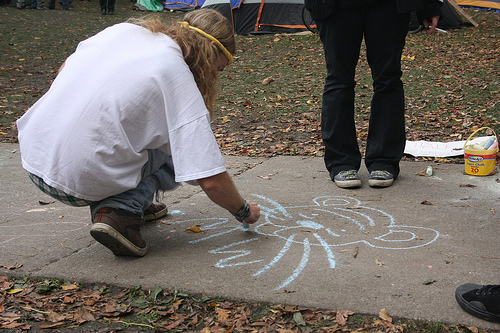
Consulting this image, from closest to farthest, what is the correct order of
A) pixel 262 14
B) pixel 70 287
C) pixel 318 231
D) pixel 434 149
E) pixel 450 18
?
pixel 70 287, pixel 318 231, pixel 434 149, pixel 450 18, pixel 262 14

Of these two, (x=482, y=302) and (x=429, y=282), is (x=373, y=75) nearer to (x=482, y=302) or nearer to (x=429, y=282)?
(x=429, y=282)

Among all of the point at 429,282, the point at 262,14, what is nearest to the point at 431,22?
the point at 429,282

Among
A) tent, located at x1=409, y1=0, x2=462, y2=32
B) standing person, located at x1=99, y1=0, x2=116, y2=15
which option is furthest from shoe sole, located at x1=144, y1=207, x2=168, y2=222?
standing person, located at x1=99, y1=0, x2=116, y2=15

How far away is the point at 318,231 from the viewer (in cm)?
252

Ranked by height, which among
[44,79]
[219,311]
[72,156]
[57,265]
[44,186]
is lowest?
[44,79]

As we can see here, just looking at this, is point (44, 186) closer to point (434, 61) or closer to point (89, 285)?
point (89, 285)

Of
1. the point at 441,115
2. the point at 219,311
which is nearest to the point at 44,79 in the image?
the point at 441,115

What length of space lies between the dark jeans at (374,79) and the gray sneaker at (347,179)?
0.19ft

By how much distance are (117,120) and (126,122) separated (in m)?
0.04

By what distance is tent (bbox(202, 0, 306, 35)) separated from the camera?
40.8 feet

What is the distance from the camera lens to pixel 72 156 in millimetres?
2098

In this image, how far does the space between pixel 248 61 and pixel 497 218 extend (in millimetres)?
7729

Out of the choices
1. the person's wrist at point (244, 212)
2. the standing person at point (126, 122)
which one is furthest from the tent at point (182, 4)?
the person's wrist at point (244, 212)

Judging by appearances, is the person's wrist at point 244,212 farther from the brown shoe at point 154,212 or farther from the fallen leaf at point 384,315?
the fallen leaf at point 384,315
